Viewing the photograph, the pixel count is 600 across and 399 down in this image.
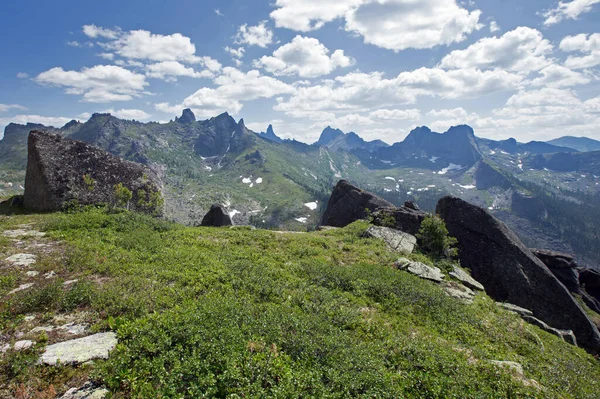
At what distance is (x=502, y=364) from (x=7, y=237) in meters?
29.9

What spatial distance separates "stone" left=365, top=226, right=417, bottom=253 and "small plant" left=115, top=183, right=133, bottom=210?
88.2 feet

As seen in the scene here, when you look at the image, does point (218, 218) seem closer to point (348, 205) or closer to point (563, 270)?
point (348, 205)

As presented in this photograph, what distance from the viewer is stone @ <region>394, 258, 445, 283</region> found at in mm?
23562

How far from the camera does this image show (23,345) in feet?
30.9

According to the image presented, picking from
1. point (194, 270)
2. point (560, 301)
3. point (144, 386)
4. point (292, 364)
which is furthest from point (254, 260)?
point (560, 301)

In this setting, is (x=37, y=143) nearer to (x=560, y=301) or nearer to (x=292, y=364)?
(x=292, y=364)

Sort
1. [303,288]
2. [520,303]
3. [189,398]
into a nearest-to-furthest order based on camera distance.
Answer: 1. [189,398]
2. [303,288]
3. [520,303]

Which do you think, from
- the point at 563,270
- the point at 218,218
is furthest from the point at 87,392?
the point at 563,270

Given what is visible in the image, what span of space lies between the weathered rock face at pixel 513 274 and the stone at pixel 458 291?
35.1 ft

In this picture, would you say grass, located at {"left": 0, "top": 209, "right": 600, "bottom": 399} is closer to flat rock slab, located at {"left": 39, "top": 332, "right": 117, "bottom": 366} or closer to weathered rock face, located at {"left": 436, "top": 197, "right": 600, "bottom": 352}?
flat rock slab, located at {"left": 39, "top": 332, "right": 117, "bottom": 366}

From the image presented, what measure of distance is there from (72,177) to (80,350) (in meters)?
28.4

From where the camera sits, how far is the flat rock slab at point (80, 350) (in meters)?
8.91

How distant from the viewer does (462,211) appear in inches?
1502

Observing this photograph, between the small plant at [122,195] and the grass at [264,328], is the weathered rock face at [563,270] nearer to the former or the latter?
the grass at [264,328]
